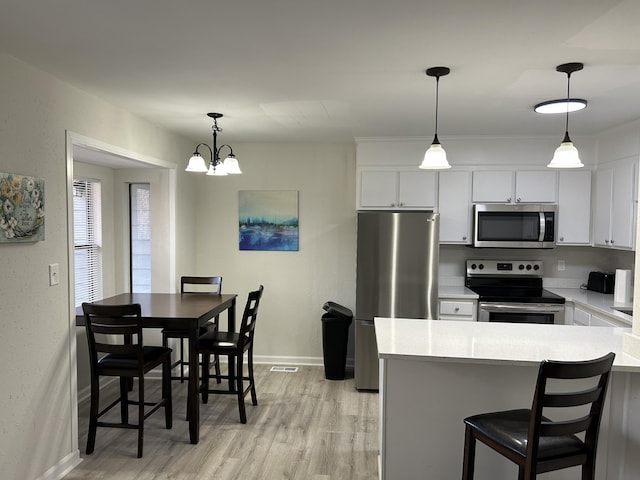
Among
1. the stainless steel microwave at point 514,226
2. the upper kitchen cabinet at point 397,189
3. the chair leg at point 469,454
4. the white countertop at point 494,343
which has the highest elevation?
the upper kitchen cabinet at point 397,189

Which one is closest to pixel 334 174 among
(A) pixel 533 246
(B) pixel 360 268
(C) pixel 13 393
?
(B) pixel 360 268

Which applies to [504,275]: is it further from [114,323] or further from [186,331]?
[114,323]

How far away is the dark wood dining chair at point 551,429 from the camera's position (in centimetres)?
167

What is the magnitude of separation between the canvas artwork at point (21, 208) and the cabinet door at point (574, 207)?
4226 mm

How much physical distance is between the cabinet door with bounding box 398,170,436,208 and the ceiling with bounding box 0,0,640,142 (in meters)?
0.87

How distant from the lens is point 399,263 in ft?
13.4

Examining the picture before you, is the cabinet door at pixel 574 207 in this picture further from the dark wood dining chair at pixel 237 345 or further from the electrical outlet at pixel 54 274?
the electrical outlet at pixel 54 274

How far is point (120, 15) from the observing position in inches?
72.0

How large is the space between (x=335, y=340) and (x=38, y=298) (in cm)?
266

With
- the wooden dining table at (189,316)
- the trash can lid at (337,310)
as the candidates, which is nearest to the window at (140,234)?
the wooden dining table at (189,316)

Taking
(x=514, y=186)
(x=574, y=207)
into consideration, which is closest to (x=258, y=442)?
(x=514, y=186)

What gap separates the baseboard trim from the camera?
2.61 meters

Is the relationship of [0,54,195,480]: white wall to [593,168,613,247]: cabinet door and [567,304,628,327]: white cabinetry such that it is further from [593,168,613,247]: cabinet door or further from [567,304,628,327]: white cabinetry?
[593,168,613,247]: cabinet door

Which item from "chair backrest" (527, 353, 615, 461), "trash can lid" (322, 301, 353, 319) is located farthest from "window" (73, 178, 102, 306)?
"chair backrest" (527, 353, 615, 461)
